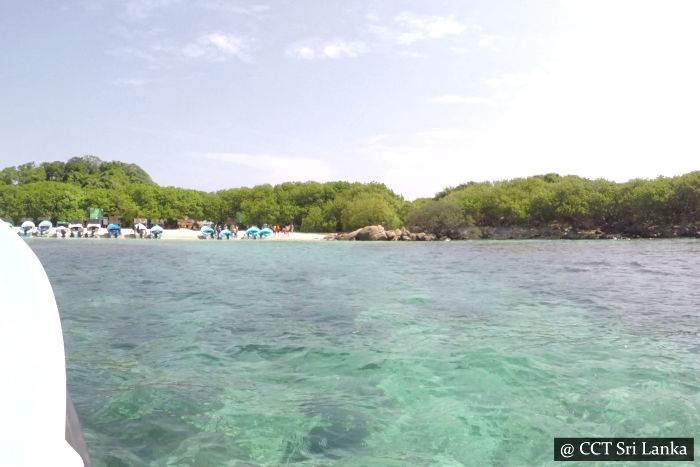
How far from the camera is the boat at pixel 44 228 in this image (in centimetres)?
6119

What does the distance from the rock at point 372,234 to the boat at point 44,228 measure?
41.2 metres

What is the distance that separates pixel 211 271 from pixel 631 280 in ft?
54.3

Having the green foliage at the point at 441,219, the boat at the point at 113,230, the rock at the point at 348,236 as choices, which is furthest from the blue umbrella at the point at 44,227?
the green foliage at the point at 441,219

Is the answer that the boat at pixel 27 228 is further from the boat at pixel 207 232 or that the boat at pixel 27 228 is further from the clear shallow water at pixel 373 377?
the clear shallow water at pixel 373 377

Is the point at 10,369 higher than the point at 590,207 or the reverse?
the reverse

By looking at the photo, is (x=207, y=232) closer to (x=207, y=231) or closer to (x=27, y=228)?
(x=207, y=231)

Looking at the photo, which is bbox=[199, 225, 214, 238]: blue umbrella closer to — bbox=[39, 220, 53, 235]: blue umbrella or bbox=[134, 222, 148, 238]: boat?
bbox=[134, 222, 148, 238]: boat

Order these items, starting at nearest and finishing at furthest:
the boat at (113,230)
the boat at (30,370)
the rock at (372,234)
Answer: the boat at (30,370)
the boat at (113,230)
the rock at (372,234)

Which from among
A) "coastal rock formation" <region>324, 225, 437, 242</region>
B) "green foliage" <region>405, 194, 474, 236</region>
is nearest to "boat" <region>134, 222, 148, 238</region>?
"coastal rock formation" <region>324, 225, 437, 242</region>

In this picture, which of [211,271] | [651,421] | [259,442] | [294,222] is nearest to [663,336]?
[651,421]

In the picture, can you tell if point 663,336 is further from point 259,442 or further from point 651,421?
point 259,442

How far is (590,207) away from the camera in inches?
2813

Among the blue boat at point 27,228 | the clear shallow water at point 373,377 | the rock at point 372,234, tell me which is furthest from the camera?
the rock at point 372,234

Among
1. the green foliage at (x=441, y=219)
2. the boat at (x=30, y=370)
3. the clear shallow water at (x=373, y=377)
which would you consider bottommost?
the clear shallow water at (x=373, y=377)
